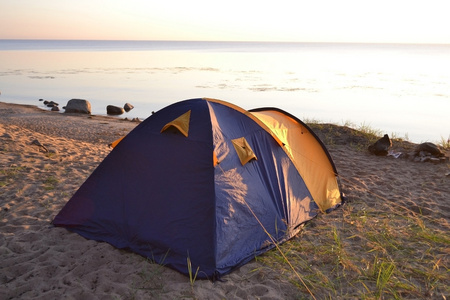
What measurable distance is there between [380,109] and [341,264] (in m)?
16.8

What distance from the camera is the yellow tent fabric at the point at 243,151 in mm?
5020

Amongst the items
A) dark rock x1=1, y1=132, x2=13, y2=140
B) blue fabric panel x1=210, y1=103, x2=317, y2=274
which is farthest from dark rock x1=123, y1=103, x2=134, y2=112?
blue fabric panel x1=210, y1=103, x2=317, y2=274

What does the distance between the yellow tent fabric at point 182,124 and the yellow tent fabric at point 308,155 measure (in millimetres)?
1207

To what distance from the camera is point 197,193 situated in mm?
4676

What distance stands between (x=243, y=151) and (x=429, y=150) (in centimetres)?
609

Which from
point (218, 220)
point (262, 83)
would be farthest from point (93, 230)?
point (262, 83)

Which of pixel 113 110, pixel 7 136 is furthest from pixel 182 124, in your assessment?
pixel 113 110

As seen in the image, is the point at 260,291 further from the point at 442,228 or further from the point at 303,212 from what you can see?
the point at 442,228

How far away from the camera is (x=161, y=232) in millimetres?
4660

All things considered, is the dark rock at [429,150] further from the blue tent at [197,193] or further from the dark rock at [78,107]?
the dark rock at [78,107]

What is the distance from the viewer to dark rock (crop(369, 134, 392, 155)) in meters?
9.59

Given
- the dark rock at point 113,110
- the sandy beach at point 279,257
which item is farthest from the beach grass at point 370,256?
the dark rock at point 113,110

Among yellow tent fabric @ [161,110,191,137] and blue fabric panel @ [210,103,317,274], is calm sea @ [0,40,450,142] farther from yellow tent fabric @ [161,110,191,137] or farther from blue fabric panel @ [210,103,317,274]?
yellow tent fabric @ [161,110,191,137]

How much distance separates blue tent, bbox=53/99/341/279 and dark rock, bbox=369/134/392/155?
14.8ft
